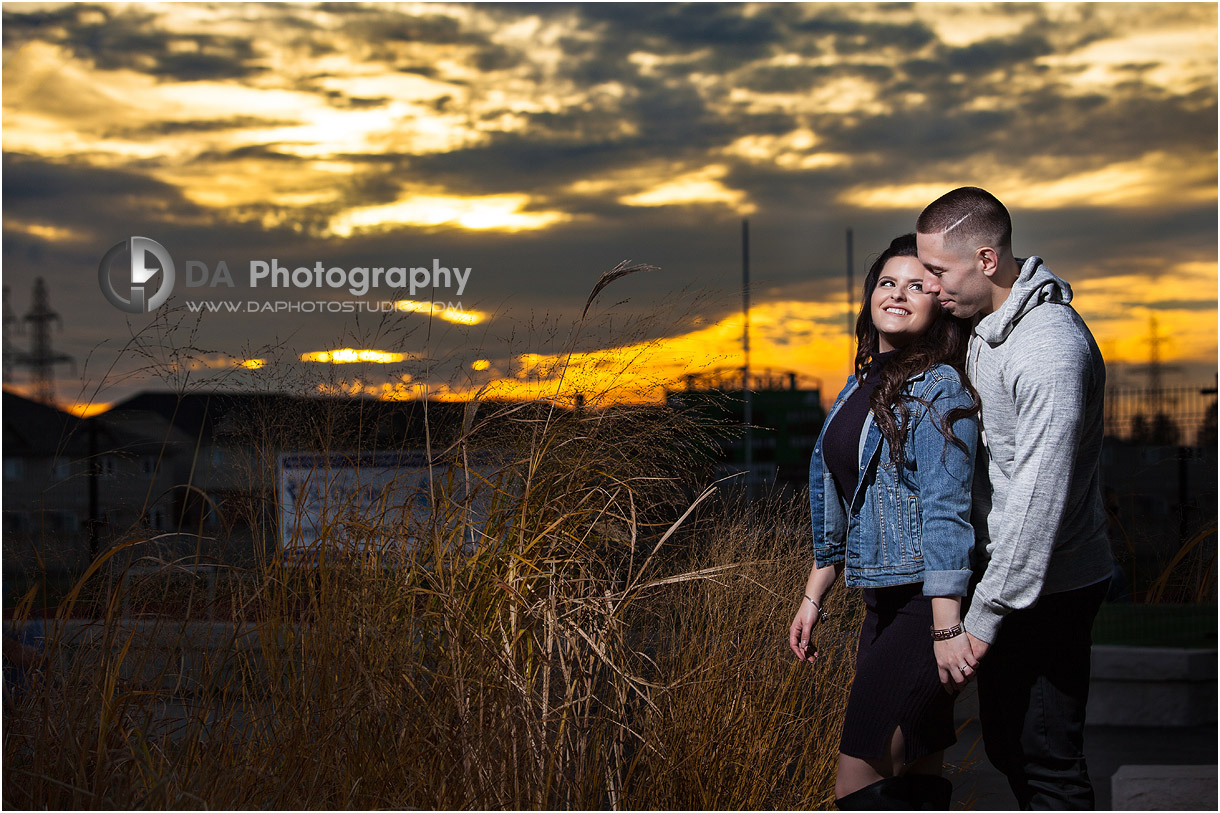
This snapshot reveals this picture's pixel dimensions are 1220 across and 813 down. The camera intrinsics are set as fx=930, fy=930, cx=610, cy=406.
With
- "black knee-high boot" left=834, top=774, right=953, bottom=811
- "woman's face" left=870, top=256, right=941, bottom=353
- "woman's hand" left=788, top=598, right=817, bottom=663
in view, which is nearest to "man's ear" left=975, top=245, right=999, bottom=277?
"woman's face" left=870, top=256, right=941, bottom=353

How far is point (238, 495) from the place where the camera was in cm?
286

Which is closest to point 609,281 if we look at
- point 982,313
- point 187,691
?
point 982,313

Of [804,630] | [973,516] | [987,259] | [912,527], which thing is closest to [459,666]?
[804,630]

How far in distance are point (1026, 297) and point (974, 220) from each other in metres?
0.17

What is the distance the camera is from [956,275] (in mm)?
1703

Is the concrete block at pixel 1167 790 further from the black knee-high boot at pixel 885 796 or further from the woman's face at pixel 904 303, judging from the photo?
the woman's face at pixel 904 303

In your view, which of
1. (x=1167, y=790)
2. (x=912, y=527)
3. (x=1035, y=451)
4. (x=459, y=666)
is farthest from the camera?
(x=1167, y=790)

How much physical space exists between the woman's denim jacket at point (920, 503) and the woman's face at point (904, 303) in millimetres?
110

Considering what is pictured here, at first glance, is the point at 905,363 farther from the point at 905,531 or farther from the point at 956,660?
the point at 956,660

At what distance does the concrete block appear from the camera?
251 cm

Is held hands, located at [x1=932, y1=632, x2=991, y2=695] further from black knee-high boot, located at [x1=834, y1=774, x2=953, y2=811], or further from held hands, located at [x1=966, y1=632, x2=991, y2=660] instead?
black knee-high boot, located at [x1=834, y1=774, x2=953, y2=811]

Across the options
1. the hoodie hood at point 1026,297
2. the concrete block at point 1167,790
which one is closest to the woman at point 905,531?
the hoodie hood at point 1026,297

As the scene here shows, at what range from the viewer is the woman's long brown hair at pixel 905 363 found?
1710 mm

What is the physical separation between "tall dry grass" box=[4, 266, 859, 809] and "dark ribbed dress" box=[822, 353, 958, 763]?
44 cm
